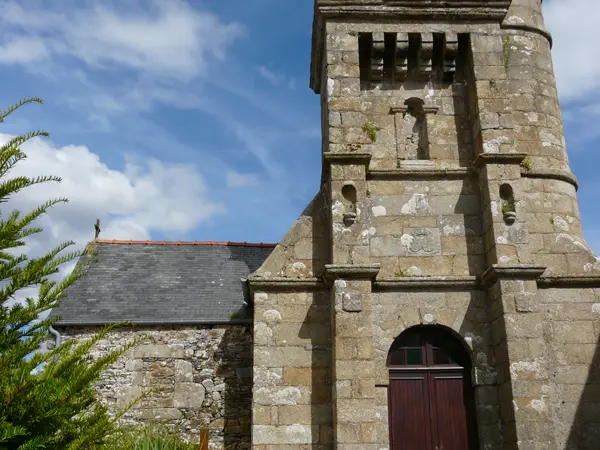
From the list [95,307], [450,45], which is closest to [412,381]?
[450,45]

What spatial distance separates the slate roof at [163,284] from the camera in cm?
1050

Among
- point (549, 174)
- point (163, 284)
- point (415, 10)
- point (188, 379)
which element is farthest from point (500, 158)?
point (163, 284)

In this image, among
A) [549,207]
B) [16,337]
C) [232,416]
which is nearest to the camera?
[16,337]

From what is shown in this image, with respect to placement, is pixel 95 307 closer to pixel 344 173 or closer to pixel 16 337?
pixel 344 173

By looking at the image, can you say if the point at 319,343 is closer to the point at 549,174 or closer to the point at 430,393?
the point at 430,393

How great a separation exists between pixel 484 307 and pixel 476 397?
3.49 feet

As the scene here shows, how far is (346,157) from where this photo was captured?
770cm

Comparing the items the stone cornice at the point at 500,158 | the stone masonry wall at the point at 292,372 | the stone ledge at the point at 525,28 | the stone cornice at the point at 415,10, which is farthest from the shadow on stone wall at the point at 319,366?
the stone ledge at the point at 525,28

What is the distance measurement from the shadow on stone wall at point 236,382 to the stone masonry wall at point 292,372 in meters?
2.86

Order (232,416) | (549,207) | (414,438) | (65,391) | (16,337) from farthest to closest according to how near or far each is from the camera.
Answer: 1. (232,416)
2. (549,207)
3. (414,438)
4. (16,337)
5. (65,391)

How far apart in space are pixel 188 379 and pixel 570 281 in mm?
5973

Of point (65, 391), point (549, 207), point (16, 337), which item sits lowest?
point (65, 391)

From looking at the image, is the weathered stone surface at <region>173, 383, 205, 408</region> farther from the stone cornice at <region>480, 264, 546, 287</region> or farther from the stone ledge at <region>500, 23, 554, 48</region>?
the stone ledge at <region>500, 23, 554, 48</region>

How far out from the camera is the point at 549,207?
27.1ft
